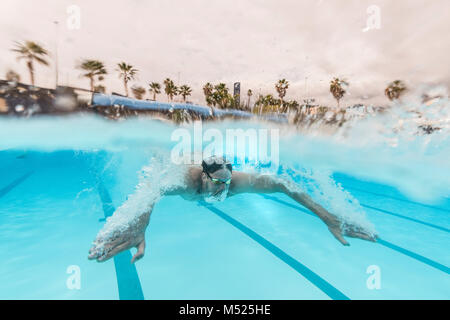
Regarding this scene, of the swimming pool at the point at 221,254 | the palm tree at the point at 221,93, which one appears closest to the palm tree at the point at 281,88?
the palm tree at the point at 221,93

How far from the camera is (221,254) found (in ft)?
9.56

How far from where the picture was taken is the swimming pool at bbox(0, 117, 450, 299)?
7.35 feet

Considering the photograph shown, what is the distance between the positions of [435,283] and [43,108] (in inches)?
669

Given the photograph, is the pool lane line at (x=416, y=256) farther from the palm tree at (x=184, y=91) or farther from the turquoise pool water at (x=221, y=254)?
the palm tree at (x=184, y=91)

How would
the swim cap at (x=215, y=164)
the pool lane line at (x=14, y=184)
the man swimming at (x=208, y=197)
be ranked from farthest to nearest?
the pool lane line at (x=14, y=184) < the swim cap at (x=215, y=164) < the man swimming at (x=208, y=197)

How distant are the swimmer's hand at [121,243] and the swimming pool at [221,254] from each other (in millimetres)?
590

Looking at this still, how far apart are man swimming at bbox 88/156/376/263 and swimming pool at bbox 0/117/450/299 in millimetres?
562

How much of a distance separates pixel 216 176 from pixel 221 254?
1115 mm

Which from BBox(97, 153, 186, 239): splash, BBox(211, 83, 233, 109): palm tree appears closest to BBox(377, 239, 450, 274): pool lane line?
BBox(97, 153, 186, 239): splash

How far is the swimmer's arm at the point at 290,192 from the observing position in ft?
9.07

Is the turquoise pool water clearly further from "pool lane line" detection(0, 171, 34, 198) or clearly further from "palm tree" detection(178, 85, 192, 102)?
"palm tree" detection(178, 85, 192, 102)

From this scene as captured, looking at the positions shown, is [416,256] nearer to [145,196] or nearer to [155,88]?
[145,196]

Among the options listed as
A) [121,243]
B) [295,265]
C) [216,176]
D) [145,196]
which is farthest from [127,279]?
[295,265]
